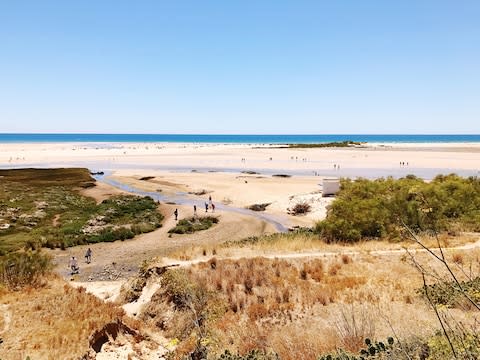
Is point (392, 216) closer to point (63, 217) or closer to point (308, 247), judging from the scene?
point (308, 247)

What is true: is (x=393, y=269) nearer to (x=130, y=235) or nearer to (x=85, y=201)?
(x=130, y=235)

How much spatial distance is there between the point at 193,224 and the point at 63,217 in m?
12.5

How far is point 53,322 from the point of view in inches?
376

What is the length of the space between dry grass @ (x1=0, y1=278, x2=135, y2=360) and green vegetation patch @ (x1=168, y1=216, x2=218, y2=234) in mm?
19306

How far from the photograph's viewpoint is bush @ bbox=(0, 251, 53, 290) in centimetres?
1177

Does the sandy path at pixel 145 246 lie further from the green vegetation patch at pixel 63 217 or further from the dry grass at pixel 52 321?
the dry grass at pixel 52 321

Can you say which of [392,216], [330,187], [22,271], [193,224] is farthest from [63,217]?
[392,216]

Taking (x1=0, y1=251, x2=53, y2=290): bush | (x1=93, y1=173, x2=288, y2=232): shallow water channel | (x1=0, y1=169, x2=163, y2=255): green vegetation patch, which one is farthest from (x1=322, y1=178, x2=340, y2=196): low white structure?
(x1=0, y1=251, x2=53, y2=290): bush

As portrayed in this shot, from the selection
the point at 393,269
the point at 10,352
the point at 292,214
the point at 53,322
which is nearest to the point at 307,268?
the point at 393,269

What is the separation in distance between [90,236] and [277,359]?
26.2m

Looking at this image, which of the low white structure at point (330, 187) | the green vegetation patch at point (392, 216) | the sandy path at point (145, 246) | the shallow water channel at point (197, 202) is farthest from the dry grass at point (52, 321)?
the low white structure at point (330, 187)

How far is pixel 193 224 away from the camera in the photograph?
33.0m

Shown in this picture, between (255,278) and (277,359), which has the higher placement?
(277,359)

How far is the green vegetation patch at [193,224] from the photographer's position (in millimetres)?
31609
